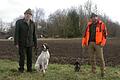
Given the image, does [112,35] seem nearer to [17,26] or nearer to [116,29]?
[116,29]

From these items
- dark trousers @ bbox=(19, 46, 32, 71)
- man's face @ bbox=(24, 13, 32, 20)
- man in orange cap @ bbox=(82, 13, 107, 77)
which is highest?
man's face @ bbox=(24, 13, 32, 20)

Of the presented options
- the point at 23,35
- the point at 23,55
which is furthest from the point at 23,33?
the point at 23,55

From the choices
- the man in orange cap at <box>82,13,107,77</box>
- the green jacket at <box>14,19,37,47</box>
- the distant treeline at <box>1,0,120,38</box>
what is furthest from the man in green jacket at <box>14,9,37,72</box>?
the distant treeline at <box>1,0,120,38</box>

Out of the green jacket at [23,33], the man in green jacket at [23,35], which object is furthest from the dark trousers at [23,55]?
the green jacket at [23,33]

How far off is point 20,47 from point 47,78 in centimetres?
172

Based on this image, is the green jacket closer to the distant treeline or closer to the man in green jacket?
the man in green jacket

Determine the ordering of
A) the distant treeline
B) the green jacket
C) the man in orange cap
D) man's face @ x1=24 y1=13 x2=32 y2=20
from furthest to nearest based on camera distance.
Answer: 1. the distant treeline
2. the green jacket
3. man's face @ x1=24 y1=13 x2=32 y2=20
4. the man in orange cap

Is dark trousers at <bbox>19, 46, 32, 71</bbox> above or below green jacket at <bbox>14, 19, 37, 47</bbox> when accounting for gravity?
below

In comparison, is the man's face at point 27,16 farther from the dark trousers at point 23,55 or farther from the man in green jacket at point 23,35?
the dark trousers at point 23,55

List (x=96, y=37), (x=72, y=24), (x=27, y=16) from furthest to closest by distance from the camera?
(x=72, y=24), (x=27, y=16), (x=96, y=37)

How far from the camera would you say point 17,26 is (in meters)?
10.7

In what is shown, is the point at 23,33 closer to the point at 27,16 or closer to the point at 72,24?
the point at 27,16

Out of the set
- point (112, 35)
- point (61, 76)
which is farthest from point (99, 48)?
point (112, 35)

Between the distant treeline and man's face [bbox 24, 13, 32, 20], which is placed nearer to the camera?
man's face [bbox 24, 13, 32, 20]
